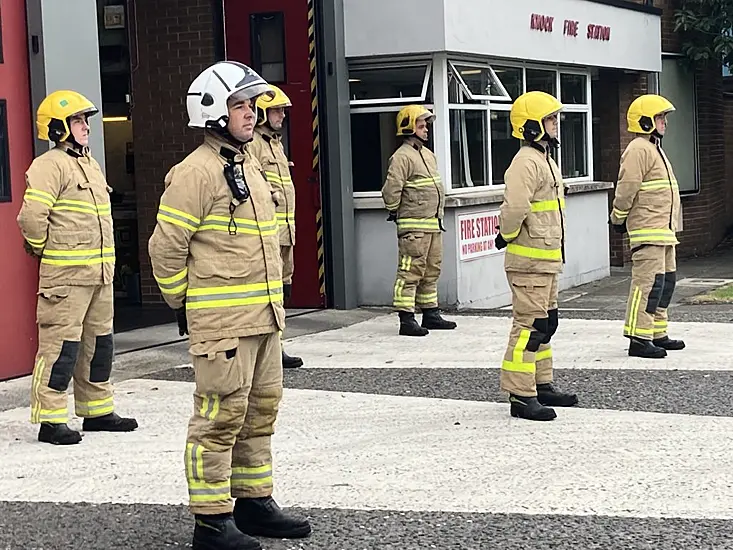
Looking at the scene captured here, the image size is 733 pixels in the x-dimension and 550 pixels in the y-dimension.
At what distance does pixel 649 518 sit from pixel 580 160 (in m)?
12.0

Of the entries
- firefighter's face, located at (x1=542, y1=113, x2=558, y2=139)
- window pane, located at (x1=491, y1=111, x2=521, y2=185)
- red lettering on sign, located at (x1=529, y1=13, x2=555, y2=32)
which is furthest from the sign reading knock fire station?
firefighter's face, located at (x1=542, y1=113, x2=558, y2=139)

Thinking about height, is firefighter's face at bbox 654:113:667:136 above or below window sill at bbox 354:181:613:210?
above

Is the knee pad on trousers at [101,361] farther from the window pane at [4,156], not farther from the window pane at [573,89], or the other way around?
the window pane at [573,89]

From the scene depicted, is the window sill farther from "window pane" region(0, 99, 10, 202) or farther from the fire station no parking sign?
"window pane" region(0, 99, 10, 202)

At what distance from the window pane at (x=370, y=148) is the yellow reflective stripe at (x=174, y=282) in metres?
8.64

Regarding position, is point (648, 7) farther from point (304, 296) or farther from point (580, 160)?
point (304, 296)

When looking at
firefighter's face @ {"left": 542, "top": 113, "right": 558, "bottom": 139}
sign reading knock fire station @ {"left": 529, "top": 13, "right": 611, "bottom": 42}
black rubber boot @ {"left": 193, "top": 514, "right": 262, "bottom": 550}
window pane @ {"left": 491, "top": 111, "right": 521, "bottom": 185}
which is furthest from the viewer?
sign reading knock fire station @ {"left": 529, "top": 13, "right": 611, "bottom": 42}

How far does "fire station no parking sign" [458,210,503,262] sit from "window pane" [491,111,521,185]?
0.69 metres

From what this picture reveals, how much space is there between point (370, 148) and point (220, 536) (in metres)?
9.13

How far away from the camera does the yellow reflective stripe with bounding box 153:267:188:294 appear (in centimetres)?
518

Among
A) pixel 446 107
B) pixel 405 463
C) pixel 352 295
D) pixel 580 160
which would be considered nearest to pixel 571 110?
pixel 580 160

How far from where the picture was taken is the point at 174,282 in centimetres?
518

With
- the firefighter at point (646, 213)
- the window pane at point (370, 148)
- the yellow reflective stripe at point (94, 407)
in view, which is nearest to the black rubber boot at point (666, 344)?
the firefighter at point (646, 213)

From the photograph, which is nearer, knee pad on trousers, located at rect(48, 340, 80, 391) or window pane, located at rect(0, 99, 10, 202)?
knee pad on trousers, located at rect(48, 340, 80, 391)
